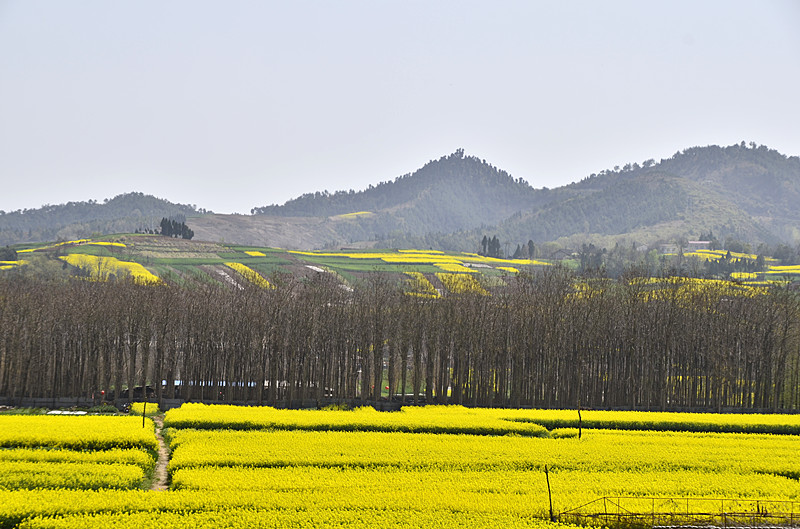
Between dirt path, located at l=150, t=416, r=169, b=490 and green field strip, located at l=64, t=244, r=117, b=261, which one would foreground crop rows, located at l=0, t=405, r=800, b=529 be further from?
green field strip, located at l=64, t=244, r=117, b=261

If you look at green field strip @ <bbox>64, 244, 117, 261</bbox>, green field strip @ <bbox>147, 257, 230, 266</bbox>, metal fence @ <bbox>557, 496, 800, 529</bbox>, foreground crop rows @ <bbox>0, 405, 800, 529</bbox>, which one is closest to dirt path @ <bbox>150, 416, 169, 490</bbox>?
foreground crop rows @ <bbox>0, 405, 800, 529</bbox>

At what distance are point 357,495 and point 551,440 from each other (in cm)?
1938

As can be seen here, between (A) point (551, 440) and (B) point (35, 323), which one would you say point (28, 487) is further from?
(B) point (35, 323)

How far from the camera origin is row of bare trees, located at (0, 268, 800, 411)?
74938mm

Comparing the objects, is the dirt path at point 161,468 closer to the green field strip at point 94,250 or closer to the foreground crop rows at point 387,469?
the foreground crop rows at point 387,469

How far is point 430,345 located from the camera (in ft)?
259

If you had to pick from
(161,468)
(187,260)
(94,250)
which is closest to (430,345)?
(161,468)

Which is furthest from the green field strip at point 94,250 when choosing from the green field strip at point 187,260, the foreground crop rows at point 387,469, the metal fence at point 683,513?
the metal fence at point 683,513

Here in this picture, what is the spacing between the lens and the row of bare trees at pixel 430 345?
246 ft

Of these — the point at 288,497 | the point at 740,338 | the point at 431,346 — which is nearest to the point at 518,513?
the point at 288,497

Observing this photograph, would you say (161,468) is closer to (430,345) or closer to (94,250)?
(430,345)

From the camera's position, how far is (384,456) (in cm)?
4203

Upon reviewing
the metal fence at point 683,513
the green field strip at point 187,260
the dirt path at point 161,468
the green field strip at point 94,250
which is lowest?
the dirt path at point 161,468

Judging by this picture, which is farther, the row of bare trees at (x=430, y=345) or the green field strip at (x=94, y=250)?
the green field strip at (x=94, y=250)
